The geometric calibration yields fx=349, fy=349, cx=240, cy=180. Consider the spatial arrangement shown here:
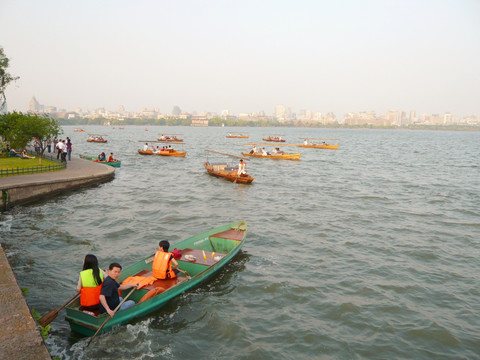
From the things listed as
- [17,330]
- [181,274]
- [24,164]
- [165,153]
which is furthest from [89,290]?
[165,153]

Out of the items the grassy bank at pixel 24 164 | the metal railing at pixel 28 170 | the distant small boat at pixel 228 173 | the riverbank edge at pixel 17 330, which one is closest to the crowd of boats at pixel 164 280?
the riverbank edge at pixel 17 330

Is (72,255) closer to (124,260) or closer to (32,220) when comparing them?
(124,260)

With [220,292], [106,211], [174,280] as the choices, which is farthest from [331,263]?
[106,211]

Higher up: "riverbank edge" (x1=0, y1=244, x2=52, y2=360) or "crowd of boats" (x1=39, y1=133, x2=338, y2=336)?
"riverbank edge" (x1=0, y1=244, x2=52, y2=360)

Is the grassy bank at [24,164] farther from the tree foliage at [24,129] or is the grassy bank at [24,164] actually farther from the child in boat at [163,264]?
the child in boat at [163,264]

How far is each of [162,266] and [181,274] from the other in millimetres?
1194

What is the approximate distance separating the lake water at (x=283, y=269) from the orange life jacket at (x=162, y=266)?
1.04 metres

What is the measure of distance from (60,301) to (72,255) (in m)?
4.23

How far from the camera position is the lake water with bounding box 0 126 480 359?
1041 centimetres

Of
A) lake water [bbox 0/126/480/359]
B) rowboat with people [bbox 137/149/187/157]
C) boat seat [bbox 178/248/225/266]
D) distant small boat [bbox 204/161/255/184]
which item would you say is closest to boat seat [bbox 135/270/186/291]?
lake water [bbox 0/126/480/359]

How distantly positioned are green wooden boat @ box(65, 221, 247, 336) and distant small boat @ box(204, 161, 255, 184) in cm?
1666

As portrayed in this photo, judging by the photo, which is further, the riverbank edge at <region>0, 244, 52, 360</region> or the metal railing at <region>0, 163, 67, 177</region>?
the metal railing at <region>0, 163, 67, 177</region>

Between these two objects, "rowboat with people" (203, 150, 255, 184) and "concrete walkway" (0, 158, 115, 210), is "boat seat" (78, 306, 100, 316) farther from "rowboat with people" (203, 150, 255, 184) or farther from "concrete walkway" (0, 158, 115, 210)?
"rowboat with people" (203, 150, 255, 184)

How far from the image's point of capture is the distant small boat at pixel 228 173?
34188mm
